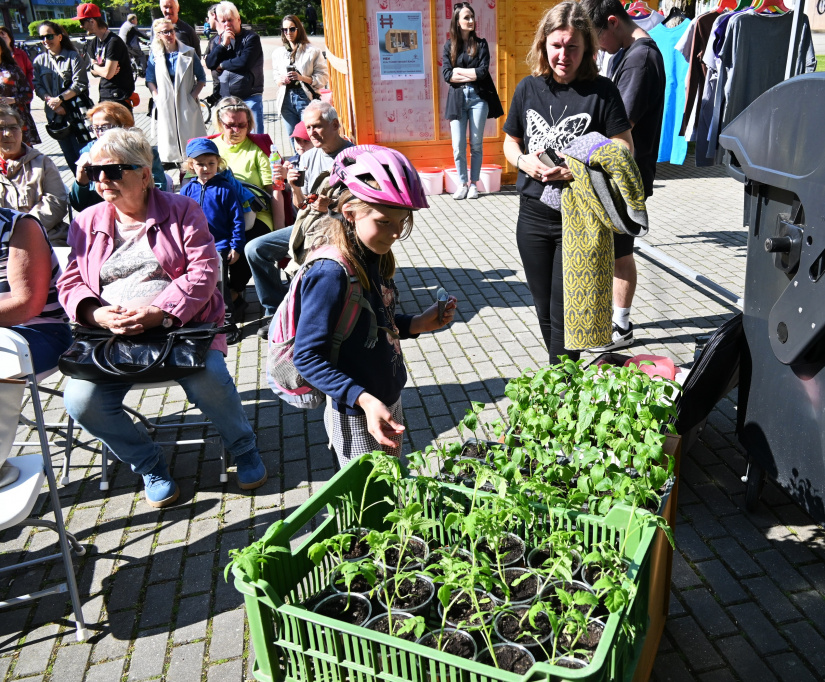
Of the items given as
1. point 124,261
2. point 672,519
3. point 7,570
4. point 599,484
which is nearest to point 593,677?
point 599,484

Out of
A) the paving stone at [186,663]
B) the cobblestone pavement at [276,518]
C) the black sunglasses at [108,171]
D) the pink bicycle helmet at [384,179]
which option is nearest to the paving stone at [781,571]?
the cobblestone pavement at [276,518]

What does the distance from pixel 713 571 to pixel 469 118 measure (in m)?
7.16

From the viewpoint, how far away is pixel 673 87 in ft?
28.2

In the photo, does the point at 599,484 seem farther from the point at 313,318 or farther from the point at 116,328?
the point at 116,328

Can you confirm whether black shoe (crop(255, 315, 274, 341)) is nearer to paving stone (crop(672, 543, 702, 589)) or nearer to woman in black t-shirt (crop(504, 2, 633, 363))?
woman in black t-shirt (crop(504, 2, 633, 363))

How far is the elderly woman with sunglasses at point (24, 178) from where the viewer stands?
15.2 feet

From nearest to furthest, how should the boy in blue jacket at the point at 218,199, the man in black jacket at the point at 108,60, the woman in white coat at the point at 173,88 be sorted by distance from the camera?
1. the boy in blue jacket at the point at 218,199
2. the woman in white coat at the point at 173,88
3. the man in black jacket at the point at 108,60

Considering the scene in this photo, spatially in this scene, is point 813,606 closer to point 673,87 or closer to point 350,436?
point 350,436

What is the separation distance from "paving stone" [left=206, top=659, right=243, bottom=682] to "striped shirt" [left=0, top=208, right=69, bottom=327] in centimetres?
207

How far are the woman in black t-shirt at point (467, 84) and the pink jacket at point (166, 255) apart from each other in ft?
19.5

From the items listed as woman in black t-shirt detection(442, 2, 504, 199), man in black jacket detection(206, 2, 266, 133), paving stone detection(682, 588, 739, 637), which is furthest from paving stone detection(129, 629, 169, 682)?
woman in black t-shirt detection(442, 2, 504, 199)

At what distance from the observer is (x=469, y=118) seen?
8.91 metres

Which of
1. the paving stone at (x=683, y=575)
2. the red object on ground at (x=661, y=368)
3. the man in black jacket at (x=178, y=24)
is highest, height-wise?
the man in black jacket at (x=178, y=24)

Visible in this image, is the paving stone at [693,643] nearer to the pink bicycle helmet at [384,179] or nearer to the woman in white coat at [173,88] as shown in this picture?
the pink bicycle helmet at [384,179]
